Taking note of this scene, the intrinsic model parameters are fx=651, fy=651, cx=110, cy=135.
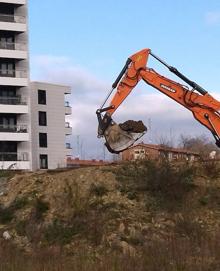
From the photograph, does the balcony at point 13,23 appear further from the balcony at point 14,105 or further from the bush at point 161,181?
the bush at point 161,181

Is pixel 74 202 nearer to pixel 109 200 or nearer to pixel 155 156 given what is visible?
pixel 109 200

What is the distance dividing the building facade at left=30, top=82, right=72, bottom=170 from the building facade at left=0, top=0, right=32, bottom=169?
6.37 metres

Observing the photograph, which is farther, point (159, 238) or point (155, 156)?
point (155, 156)

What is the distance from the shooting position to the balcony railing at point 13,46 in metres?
80.1

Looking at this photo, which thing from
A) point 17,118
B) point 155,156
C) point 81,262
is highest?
point 17,118

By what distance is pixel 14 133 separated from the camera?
77.8 meters

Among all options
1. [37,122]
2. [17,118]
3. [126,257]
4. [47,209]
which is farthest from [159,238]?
[37,122]

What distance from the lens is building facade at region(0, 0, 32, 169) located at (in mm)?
78062

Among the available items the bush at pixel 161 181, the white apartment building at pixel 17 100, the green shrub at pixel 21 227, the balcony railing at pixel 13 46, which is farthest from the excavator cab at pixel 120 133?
the balcony railing at pixel 13 46

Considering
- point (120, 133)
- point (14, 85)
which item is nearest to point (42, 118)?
point (14, 85)

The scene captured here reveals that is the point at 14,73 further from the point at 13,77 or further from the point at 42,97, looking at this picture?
the point at 42,97

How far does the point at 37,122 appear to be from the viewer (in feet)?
295

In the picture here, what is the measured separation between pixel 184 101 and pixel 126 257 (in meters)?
11.4

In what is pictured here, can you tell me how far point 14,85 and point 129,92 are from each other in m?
56.3
